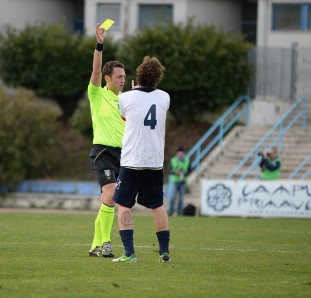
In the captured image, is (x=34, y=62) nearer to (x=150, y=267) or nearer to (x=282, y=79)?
(x=282, y=79)

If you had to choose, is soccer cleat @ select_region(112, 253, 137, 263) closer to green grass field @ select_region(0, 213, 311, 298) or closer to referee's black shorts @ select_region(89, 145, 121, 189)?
green grass field @ select_region(0, 213, 311, 298)

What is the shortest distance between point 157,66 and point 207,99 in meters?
26.6

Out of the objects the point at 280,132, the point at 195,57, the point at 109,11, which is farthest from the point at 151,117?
the point at 109,11

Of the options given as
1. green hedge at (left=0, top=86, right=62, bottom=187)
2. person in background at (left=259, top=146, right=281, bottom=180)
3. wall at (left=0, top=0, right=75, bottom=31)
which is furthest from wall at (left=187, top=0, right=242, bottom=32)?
person in background at (left=259, top=146, right=281, bottom=180)

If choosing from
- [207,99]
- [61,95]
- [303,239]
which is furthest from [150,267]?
[61,95]

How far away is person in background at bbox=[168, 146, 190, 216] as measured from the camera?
30094 mm

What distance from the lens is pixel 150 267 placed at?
1177 centimetres

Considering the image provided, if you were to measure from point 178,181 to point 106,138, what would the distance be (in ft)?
56.5

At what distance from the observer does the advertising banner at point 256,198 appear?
2723 cm

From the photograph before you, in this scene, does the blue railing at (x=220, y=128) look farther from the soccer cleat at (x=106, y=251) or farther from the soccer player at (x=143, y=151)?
the soccer player at (x=143, y=151)

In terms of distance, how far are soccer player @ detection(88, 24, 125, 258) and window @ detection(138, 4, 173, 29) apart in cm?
2708

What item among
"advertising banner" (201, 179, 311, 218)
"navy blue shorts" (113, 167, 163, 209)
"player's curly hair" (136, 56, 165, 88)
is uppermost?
"player's curly hair" (136, 56, 165, 88)

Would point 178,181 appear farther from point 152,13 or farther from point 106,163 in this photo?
point 106,163

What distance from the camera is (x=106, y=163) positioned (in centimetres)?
1333
